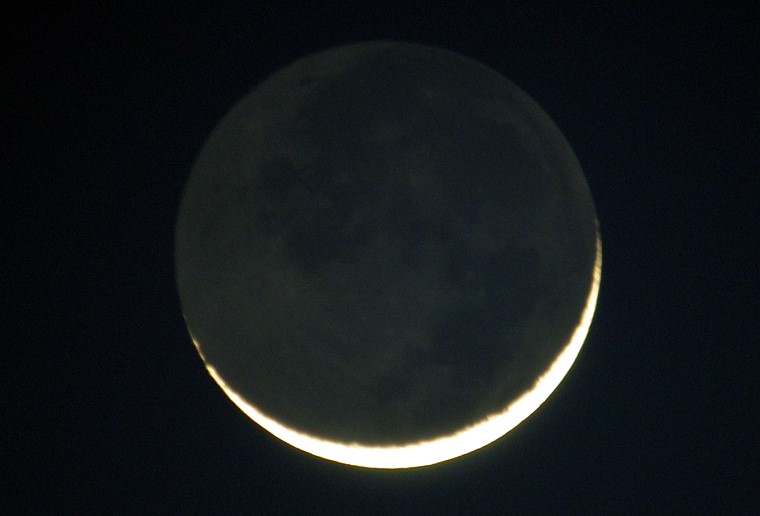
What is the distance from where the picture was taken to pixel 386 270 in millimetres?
4730

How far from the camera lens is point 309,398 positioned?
15.6ft

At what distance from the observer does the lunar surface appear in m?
4.75

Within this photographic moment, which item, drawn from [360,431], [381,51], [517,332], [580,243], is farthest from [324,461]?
[381,51]

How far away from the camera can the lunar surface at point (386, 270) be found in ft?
15.6

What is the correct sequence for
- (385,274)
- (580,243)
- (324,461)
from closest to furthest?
(385,274), (580,243), (324,461)

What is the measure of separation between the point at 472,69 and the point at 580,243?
1336 mm

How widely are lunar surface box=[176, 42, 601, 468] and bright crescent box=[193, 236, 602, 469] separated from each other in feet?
0.04

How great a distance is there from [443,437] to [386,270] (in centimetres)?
101

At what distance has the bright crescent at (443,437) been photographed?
189 inches

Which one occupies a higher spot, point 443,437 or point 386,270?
point 386,270

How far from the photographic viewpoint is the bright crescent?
4.81 meters

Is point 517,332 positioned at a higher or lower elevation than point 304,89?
lower

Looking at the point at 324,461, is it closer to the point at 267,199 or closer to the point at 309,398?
the point at 309,398

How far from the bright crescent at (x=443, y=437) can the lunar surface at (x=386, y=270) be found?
14 mm
